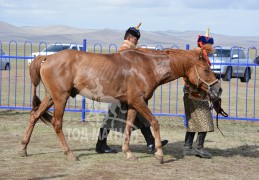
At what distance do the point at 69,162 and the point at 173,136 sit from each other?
3.30 metres

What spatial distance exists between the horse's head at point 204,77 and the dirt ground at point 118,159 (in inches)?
39.8

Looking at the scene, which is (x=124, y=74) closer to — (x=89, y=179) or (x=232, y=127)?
(x=89, y=179)

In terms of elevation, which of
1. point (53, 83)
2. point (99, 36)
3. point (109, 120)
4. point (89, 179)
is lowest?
point (89, 179)

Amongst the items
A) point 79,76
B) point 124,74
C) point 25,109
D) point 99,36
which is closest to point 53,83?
point 79,76

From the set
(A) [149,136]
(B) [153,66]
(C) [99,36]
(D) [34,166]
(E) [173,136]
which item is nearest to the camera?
(D) [34,166]

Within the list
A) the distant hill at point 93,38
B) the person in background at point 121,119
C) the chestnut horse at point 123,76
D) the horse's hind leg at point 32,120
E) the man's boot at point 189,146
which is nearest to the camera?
the chestnut horse at point 123,76

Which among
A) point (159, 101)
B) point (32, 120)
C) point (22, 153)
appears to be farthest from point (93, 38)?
point (22, 153)

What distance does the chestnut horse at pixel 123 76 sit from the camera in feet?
26.3

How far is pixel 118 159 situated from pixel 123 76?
1200 mm

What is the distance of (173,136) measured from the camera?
Answer: 35.5 ft

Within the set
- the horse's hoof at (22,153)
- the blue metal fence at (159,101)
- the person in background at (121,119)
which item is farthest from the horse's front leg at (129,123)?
the blue metal fence at (159,101)

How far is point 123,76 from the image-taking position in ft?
26.5

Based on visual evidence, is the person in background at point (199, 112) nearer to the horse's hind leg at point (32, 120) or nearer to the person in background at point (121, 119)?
the person in background at point (121, 119)

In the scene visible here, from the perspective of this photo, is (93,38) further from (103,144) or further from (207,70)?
(207,70)
